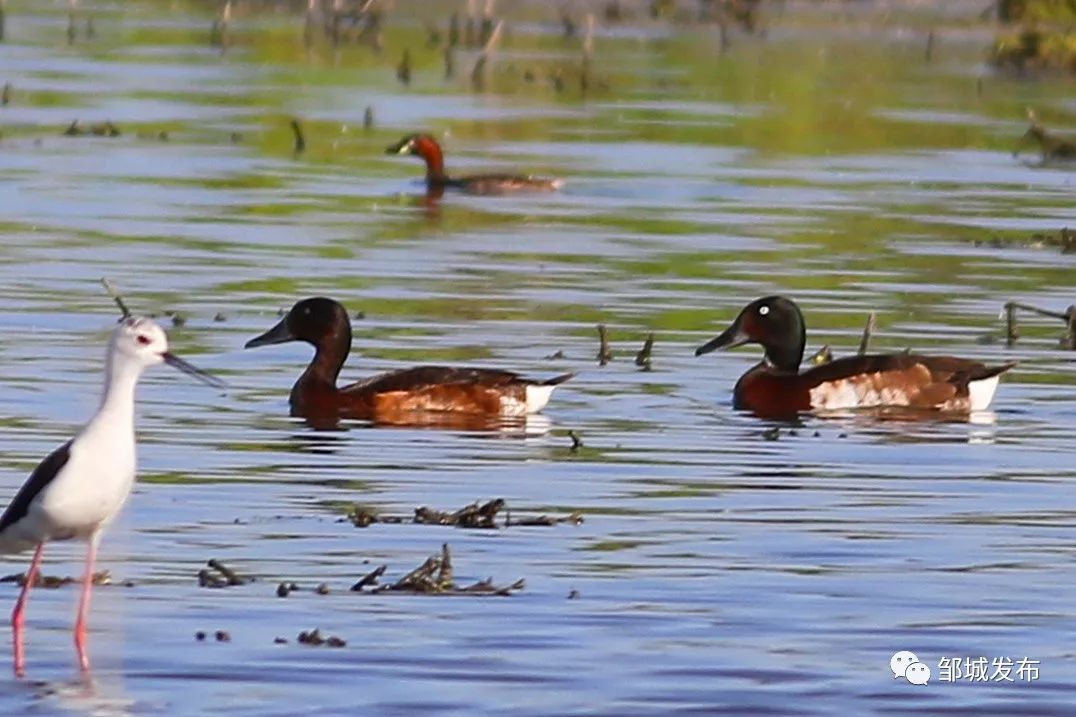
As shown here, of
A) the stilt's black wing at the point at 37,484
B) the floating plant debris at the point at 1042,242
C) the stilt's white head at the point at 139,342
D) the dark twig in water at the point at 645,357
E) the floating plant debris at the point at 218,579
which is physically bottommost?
the floating plant debris at the point at 1042,242

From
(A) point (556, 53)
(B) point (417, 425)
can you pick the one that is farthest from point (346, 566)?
(A) point (556, 53)

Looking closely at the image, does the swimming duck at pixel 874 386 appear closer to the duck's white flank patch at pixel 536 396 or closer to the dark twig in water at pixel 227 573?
the duck's white flank patch at pixel 536 396

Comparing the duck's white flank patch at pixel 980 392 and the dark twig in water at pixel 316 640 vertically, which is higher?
the dark twig in water at pixel 316 640

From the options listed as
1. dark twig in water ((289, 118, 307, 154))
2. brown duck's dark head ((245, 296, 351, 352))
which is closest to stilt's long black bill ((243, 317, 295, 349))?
brown duck's dark head ((245, 296, 351, 352))

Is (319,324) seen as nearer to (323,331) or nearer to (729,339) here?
(323,331)

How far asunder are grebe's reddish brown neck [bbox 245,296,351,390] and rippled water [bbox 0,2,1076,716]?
0.96 feet

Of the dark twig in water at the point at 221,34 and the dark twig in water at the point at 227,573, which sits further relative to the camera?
the dark twig in water at the point at 221,34

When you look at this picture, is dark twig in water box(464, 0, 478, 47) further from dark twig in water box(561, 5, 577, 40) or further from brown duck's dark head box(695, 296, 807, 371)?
brown duck's dark head box(695, 296, 807, 371)

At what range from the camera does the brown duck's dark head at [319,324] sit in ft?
55.8

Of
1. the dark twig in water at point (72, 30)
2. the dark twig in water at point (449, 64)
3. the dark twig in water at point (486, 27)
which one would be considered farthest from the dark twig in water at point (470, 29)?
the dark twig in water at point (72, 30)

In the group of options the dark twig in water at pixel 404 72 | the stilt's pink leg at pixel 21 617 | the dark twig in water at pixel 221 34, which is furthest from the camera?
the dark twig in water at pixel 221 34

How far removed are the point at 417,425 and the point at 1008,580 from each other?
4934mm

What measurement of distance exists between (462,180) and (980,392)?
42.4 ft

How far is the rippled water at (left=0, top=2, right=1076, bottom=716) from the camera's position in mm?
10055
